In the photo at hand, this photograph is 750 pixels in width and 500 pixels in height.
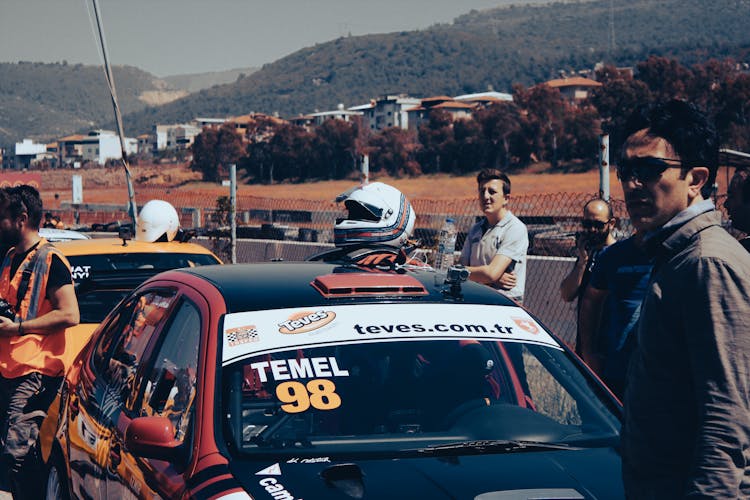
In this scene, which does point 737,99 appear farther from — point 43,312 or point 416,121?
point 416,121

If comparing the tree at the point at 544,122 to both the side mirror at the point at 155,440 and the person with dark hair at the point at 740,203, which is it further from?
the side mirror at the point at 155,440

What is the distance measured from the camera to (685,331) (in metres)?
2.35

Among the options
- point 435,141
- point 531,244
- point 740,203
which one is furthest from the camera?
point 435,141

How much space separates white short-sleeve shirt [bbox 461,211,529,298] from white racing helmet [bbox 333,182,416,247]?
1.51 m

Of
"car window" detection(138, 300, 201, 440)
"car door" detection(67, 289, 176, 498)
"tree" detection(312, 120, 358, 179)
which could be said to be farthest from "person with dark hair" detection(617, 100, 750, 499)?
"tree" detection(312, 120, 358, 179)

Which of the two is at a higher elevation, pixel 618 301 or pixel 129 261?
→ pixel 618 301

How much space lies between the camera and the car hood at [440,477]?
2.86m

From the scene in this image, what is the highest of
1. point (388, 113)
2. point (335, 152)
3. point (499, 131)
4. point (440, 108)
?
point (440, 108)

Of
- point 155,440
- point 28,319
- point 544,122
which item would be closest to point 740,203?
point 155,440

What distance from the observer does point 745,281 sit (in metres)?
2.31

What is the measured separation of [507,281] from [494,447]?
3028mm

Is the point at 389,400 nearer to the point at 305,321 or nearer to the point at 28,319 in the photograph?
the point at 305,321

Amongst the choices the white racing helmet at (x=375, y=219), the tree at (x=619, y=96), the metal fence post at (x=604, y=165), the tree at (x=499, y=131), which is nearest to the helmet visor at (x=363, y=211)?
the white racing helmet at (x=375, y=219)

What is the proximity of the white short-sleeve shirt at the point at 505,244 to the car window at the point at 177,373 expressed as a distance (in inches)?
108
